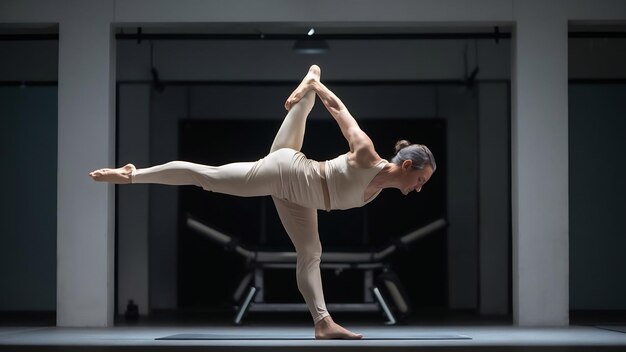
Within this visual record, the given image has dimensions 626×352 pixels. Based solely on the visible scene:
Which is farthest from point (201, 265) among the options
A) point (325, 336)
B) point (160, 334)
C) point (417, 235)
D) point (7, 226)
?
point (325, 336)

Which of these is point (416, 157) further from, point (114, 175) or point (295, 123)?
point (114, 175)

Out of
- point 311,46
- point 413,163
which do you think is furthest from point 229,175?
point 311,46

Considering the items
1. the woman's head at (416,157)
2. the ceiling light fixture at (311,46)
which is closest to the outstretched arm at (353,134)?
the woman's head at (416,157)

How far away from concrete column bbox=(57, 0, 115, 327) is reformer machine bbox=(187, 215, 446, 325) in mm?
1019

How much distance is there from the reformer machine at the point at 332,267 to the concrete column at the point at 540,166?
1.10m

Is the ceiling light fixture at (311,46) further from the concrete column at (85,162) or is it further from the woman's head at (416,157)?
the woman's head at (416,157)

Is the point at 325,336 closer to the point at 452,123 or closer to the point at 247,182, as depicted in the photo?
the point at 247,182

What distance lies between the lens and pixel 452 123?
1077 cm

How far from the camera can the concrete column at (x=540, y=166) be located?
25.4 ft

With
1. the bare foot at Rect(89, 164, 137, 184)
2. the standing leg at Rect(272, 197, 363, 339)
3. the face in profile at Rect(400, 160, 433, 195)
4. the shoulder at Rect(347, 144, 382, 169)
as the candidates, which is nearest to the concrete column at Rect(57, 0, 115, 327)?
the bare foot at Rect(89, 164, 137, 184)

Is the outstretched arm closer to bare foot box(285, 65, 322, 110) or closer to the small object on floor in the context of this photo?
bare foot box(285, 65, 322, 110)

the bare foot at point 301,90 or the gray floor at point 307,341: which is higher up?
the bare foot at point 301,90

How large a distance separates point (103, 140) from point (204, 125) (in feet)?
9.78

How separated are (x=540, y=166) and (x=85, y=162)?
384 cm
